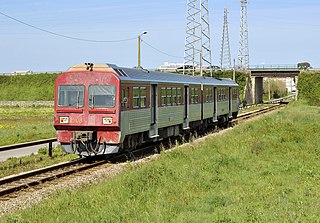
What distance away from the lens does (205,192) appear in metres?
11.2

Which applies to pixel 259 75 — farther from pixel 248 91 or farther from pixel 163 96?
pixel 163 96

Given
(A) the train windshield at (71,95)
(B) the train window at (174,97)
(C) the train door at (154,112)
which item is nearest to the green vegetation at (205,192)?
(C) the train door at (154,112)

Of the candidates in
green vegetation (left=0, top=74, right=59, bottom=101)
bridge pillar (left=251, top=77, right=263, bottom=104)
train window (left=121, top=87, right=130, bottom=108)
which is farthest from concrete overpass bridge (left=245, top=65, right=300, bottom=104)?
train window (left=121, top=87, right=130, bottom=108)

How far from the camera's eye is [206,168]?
14.0 m

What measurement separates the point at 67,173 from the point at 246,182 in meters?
5.56

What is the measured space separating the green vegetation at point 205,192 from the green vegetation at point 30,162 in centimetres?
413

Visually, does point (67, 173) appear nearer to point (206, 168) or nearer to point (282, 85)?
point (206, 168)

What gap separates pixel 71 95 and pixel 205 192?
769 cm

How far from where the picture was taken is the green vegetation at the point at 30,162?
1633 centimetres

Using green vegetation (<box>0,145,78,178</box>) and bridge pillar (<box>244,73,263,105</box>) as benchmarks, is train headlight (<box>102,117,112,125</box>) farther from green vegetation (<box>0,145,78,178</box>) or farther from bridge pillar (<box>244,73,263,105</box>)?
bridge pillar (<box>244,73,263,105</box>)

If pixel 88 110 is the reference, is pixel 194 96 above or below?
above

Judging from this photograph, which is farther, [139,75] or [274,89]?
[274,89]

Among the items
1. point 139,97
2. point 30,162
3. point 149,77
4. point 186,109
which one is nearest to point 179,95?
point 186,109

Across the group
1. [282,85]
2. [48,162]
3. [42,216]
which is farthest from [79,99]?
[282,85]
